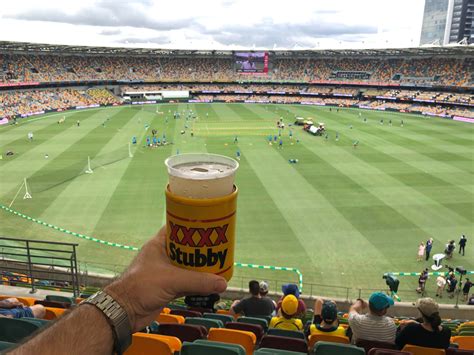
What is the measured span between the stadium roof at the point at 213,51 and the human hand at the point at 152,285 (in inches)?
2931

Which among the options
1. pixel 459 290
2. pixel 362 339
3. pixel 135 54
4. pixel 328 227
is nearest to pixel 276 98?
pixel 135 54

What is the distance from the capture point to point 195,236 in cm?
273

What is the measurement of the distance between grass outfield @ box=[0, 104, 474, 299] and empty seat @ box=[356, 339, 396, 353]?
10.4 m

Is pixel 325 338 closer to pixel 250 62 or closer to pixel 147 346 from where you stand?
pixel 147 346

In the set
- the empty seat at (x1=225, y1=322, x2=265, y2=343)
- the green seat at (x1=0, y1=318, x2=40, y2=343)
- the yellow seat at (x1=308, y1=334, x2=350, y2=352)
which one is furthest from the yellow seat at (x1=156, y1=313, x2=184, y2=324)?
the green seat at (x1=0, y1=318, x2=40, y2=343)

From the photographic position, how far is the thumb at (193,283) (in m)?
2.71

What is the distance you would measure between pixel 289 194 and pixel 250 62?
7731cm

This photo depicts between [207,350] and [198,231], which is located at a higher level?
[198,231]

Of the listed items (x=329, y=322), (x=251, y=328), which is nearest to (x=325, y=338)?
(x=329, y=322)

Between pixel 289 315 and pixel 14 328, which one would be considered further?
pixel 289 315

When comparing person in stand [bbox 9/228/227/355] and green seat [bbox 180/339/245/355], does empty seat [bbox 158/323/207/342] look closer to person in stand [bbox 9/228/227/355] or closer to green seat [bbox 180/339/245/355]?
green seat [bbox 180/339/245/355]

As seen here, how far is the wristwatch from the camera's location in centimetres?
234

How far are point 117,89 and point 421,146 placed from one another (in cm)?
6850

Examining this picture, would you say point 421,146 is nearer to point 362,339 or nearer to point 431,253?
point 431,253
